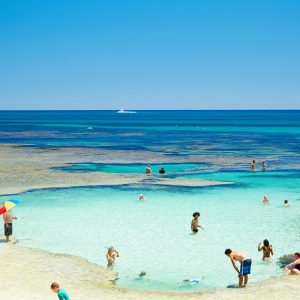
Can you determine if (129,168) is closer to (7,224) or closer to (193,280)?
(7,224)

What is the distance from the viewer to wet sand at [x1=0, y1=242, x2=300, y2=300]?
1717 centimetres

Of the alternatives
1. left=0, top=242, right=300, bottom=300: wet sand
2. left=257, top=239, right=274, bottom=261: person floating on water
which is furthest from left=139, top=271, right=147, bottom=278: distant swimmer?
left=257, top=239, right=274, bottom=261: person floating on water

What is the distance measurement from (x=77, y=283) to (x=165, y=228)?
966cm

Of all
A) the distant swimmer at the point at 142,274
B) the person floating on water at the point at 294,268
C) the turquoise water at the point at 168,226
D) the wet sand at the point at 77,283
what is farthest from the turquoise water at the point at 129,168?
the person floating on water at the point at 294,268

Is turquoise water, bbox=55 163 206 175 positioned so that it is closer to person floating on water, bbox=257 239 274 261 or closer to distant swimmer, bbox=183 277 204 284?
person floating on water, bbox=257 239 274 261

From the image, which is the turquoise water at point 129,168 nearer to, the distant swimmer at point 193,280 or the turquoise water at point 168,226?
the turquoise water at point 168,226

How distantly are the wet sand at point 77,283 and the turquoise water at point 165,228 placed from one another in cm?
105

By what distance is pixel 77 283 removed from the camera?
18.6m

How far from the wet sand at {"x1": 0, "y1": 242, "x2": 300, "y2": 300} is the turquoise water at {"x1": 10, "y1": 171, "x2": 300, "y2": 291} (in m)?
1.05

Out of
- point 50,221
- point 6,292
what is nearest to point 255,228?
point 50,221

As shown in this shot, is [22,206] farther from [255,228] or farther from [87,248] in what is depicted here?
[255,228]

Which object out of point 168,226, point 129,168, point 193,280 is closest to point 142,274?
point 193,280

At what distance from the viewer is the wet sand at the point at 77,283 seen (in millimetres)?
17172

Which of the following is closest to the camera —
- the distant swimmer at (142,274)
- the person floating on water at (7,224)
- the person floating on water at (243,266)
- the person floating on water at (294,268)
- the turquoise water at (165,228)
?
the person floating on water at (243,266)
